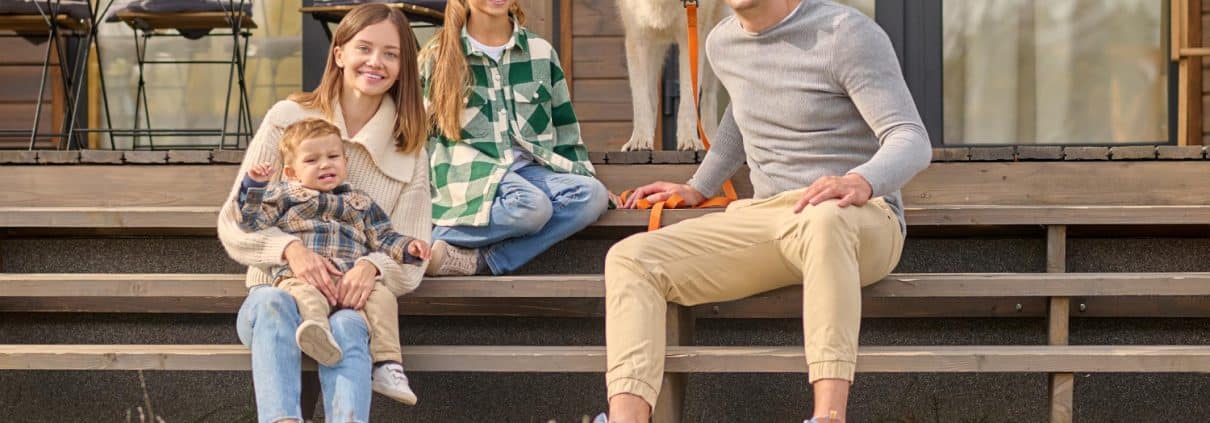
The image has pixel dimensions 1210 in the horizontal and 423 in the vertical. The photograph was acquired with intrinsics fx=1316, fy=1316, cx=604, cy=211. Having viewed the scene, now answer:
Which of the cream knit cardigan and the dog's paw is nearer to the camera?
the cream knit cardigan

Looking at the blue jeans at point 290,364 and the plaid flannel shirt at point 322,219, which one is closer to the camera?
the blue jeans at point 290,364

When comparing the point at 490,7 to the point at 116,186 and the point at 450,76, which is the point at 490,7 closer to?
the point at 450,76

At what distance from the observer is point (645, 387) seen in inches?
106

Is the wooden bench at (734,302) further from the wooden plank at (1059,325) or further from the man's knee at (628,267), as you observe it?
the man's knee at (628,267)

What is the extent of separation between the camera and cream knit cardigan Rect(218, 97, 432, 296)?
2.98m

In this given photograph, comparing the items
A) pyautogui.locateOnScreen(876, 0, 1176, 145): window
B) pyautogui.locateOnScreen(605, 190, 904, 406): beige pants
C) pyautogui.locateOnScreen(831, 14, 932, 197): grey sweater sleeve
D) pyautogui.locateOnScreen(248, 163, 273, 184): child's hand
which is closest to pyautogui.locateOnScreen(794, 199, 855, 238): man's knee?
pyautogui.locateOnScreen(605, 190, 904, 406): beige pants

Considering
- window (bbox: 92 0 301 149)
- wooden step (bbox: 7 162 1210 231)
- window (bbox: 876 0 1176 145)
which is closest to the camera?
wooden step (bbox: 7 162 1210 231)

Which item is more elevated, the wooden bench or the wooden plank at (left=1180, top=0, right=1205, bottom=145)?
the wooden plank at (left=1180, top=0, right=1205, bottom=145)

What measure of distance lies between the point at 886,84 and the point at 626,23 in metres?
1.57

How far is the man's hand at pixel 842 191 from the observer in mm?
2727

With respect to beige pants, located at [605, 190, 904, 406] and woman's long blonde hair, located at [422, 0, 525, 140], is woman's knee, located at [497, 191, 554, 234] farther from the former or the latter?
beige pants, located at [605, 190, 904, 406]

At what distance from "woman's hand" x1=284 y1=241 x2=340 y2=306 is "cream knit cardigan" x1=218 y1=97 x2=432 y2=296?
0.11m

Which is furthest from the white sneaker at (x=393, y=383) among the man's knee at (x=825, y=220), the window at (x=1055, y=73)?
the window at (x=1055, y=73)

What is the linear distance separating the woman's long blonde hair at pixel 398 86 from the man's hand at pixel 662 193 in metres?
0.60
